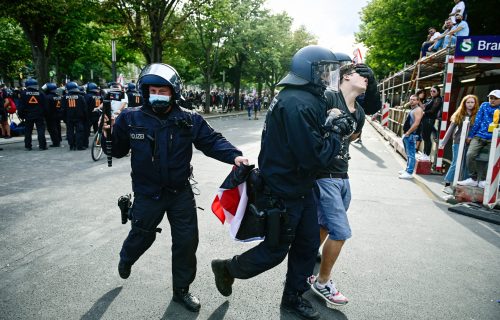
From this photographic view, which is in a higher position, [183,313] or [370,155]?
[370,155]

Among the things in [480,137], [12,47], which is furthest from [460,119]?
[12,47]

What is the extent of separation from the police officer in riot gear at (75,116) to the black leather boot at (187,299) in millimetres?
8786

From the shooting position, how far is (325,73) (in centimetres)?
250

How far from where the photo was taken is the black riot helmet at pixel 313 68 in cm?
246

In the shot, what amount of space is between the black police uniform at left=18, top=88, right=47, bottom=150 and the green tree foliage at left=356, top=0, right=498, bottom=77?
17252 millimetres

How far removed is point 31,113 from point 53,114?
71 centimetres

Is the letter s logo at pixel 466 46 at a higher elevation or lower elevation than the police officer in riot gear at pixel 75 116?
higher

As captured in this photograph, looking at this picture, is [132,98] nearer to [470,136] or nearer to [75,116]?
[75,116]

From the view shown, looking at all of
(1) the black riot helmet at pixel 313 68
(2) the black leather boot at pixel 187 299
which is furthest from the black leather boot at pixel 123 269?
(1) the black riot helmet at pixel 313 68

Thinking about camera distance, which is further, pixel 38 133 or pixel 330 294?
pixel 38 133

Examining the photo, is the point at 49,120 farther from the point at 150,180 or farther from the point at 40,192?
the point at 150,180

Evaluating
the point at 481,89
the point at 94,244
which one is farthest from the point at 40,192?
the point at 481,89

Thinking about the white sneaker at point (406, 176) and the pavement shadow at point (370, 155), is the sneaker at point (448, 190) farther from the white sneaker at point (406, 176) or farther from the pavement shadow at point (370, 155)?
the pavement shadow at point (370, 155)

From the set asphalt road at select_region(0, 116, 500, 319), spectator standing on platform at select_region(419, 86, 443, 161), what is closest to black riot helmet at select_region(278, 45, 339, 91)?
asphalt road at select_region(0, 116, 500, 319)
